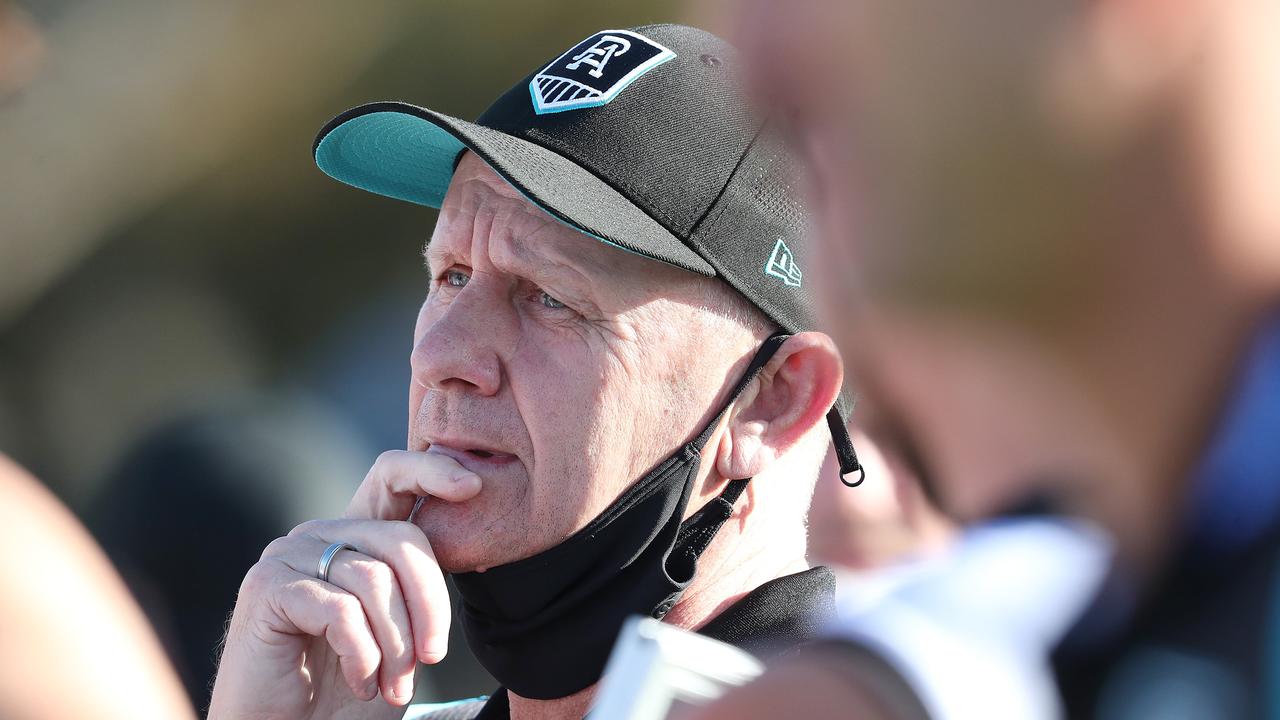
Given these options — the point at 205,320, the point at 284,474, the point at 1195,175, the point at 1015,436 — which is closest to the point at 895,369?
the point at 1015,436

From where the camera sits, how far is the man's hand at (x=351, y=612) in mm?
1965

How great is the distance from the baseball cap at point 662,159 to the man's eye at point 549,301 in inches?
8.7

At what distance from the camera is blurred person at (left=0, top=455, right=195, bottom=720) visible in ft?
6.27

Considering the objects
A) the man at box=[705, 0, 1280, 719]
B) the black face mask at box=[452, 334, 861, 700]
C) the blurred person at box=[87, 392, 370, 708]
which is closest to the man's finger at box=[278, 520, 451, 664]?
the black face mask at box=[452, 334, 861, 700]

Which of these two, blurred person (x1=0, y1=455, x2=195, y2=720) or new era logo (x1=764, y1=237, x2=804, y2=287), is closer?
blurred person (x1=0, y1=455, x2=195, y2=720)

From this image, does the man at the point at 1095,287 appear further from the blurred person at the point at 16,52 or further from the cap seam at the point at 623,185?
the blurred person at the point at 16,52

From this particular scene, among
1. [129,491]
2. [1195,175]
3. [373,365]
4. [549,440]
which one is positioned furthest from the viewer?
[373,365]

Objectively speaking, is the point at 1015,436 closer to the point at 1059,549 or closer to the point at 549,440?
the point at 1059,549

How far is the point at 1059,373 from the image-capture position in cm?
62

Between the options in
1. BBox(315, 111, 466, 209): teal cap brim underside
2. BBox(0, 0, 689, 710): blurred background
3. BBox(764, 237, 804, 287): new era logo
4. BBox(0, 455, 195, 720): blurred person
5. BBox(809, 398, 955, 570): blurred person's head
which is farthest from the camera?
BBox(0, 0, 689, 710): blurred background

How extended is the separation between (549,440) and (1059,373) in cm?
150

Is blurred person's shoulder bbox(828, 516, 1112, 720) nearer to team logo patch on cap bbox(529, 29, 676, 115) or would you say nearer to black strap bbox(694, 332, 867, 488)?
black strap bbox(694, 332, 867, 488)

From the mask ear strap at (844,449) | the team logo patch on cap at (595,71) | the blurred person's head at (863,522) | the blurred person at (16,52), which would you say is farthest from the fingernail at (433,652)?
the blurred person at (16,52)

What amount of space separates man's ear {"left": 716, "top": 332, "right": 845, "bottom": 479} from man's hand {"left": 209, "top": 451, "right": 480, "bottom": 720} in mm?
454
